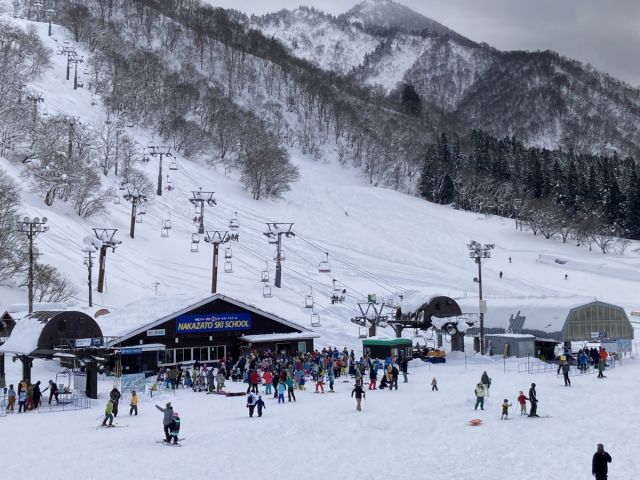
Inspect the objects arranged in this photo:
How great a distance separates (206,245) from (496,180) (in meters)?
59.8

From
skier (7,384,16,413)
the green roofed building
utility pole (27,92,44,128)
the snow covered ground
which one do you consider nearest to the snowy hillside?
the green roofed building

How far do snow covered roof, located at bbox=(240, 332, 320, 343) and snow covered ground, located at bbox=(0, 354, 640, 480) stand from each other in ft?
31.4

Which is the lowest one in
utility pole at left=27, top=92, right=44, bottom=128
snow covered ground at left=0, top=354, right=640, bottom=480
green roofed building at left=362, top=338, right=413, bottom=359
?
snow covered ground at left=0, top=354, right=640, bottom=480

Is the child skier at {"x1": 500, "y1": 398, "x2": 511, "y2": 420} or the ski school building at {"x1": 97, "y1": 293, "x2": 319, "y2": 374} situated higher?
the ski school building at {"x1": 97, "y1": 293, "x2": 319, "y2": 374}

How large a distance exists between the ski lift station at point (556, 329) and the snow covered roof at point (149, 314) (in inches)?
535

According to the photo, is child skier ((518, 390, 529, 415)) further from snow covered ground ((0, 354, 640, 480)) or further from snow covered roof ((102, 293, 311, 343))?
snow covered roof ((102, 293, 311, 343))

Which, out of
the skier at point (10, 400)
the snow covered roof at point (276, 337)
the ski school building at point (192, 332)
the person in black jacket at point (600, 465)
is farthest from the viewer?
the snow covered roof at point (276, 337)

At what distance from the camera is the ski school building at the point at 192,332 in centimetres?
3362

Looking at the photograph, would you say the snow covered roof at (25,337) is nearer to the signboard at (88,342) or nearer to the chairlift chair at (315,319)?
the signboard at (88,342)

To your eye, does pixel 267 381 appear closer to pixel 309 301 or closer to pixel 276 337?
pixel 276 337

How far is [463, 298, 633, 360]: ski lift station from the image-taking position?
40625mm

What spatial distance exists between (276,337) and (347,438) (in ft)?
61.3

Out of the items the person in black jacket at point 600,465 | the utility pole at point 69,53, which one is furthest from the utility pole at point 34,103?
the person in black jacket at point 600,465

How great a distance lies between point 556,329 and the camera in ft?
136
